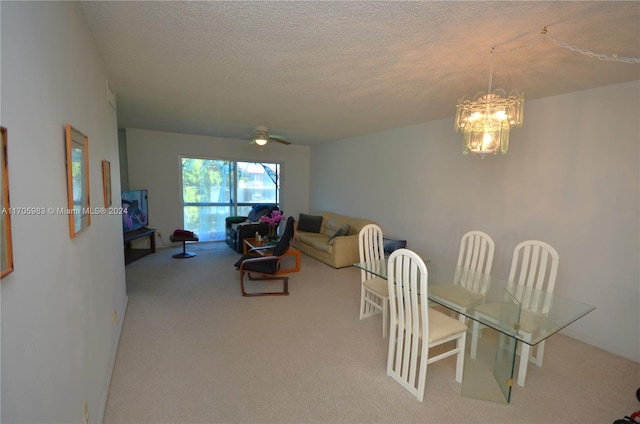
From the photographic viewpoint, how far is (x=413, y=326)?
1954mm

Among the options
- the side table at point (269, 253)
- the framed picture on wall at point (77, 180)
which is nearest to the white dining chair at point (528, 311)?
the framed picture on wall at point (77, 180)

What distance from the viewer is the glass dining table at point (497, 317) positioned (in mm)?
1796

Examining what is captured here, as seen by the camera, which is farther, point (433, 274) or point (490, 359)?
point (433, 274)

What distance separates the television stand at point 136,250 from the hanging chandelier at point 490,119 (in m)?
4.85

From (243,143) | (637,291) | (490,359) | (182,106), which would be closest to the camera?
(490,359)

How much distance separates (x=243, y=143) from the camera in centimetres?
625

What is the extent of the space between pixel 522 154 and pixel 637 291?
158cm

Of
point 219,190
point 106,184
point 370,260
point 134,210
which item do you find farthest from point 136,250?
point 370,260

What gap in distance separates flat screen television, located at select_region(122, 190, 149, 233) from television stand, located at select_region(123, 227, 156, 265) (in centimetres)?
9

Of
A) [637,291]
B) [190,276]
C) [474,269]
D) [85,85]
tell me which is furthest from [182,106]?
[637,291]

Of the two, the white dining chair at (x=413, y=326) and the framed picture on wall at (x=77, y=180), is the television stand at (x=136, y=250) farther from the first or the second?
the white dining chair at (x=413, y=326)

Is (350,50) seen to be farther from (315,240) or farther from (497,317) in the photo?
(315,240)

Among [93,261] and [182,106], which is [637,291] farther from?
[182,106]

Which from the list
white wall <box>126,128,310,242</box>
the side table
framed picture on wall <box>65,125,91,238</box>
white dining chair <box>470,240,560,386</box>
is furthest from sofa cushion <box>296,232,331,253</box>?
framed picture on wall <box>65,125,91,238</box>
